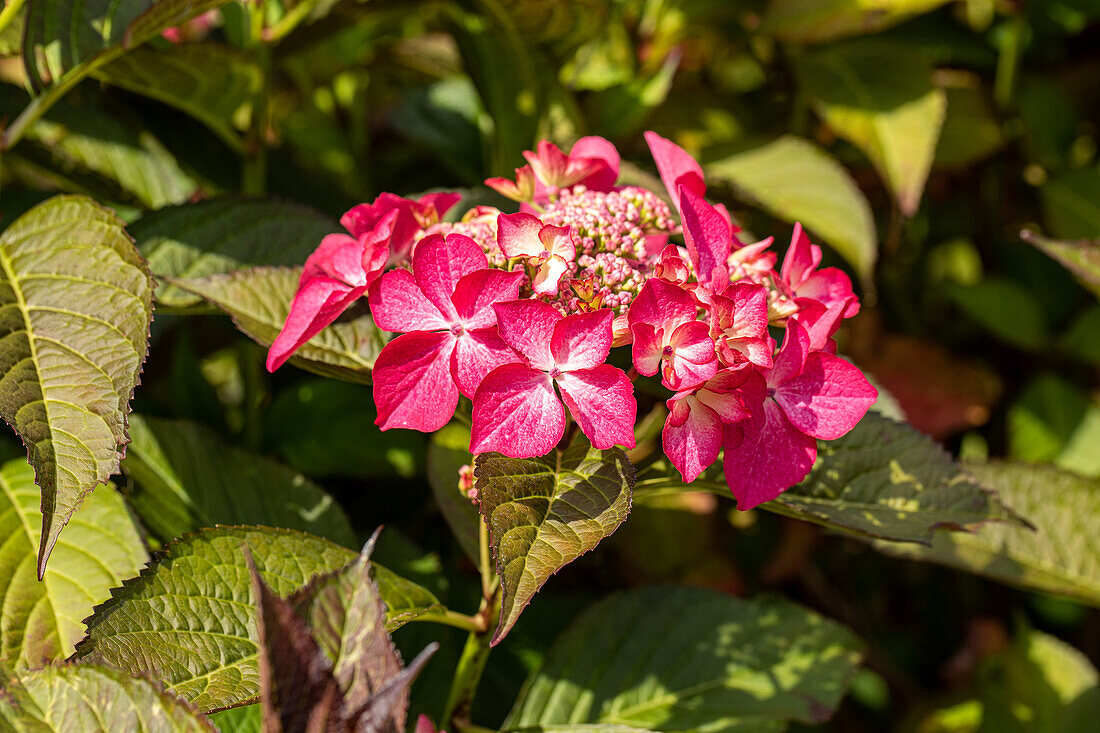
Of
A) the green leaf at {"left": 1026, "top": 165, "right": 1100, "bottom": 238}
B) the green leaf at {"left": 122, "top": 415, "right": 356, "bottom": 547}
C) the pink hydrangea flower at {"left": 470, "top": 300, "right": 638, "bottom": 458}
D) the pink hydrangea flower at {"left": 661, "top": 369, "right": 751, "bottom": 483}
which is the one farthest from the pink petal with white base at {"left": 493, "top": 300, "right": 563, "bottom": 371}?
the green leaf at {"left": 1026, "top": 165, "right": 1100, "bottom": 238}

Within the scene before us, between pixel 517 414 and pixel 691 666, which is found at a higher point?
pixel 517 414

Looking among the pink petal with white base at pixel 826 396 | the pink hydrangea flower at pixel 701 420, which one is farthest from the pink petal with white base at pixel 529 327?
the pink petal with white base at pixel 826 396

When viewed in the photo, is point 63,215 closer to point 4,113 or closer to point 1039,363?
point 4,113

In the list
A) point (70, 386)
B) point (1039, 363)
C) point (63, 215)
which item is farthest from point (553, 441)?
point (1039, 363)

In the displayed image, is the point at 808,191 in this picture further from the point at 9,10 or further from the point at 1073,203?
the point at 9,10

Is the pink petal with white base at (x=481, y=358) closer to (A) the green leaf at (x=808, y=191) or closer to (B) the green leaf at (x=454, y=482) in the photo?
(B) the green leaf at (x=454, y=482)

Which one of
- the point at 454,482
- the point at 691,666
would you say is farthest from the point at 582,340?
the point at 691,666
